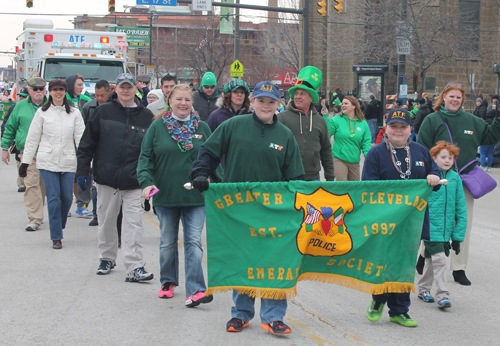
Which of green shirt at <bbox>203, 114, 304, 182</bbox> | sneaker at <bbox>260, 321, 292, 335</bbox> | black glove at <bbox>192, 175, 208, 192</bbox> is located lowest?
sneaker at <bbox>260, 321, 292, 335</bbox>

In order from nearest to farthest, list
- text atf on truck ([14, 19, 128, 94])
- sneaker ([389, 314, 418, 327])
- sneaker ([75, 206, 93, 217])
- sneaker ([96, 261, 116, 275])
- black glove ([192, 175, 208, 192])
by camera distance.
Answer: black glove ([192, 175, 208, 192]) < sneaker ([389, 314, 418, 327]) < sneaker ([96, 261, 116, 275]) < sneaker ([75, 206, 93, 217]) < text atf on truck ([14, 19, 128, 94])

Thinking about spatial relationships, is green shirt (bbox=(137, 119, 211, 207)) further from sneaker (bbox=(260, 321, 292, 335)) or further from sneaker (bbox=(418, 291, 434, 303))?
sneaker (bbox=(418, 291, 434, 303))

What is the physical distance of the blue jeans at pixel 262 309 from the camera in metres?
5.08

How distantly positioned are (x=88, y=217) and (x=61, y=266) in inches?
132

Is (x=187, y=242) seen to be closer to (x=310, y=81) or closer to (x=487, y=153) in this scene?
(x=310, y=81)

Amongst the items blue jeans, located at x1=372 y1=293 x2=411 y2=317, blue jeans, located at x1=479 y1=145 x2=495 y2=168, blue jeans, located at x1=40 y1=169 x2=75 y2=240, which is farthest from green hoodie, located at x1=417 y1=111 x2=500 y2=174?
blue jeans, located at x1=479 y1=145 x2=495 y2=168

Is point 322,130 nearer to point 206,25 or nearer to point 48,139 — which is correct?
point 48,139

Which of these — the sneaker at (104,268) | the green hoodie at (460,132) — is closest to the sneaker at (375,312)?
the green hoodie at (460,132)

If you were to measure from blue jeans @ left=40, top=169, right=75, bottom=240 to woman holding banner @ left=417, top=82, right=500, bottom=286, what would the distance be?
4.49 metres

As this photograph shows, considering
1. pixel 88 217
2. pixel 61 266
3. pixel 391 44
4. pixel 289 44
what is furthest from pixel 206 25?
pixel 61 266

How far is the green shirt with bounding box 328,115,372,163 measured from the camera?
30.7ft

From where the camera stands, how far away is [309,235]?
5043 mm

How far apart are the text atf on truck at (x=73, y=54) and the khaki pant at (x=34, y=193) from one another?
862cm

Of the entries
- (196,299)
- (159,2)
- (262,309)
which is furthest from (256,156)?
(159,2)
